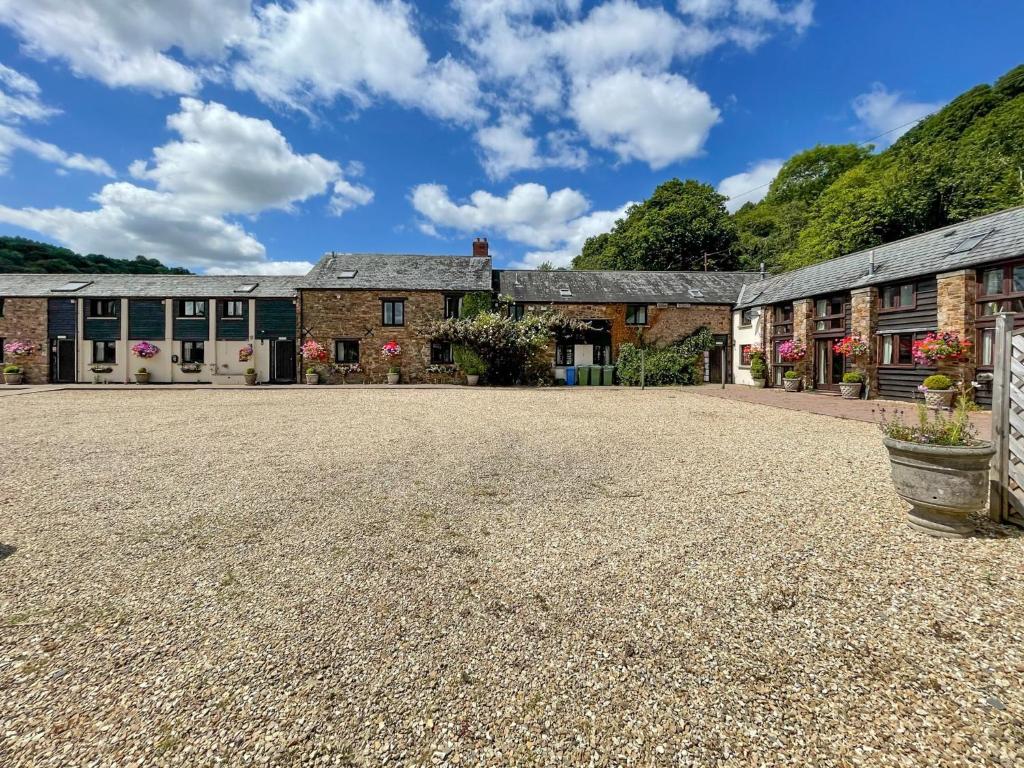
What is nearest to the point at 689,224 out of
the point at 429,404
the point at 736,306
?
the point at 736,306

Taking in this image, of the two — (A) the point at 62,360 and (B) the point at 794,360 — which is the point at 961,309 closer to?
(B) the point at 794,360

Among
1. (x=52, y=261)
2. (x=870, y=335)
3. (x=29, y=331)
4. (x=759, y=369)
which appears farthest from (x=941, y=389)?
(x=52, y=261)

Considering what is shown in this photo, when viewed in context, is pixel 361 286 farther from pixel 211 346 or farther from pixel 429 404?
pixel 429 404

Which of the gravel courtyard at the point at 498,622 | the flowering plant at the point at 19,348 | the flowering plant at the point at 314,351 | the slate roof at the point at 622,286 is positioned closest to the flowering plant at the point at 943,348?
the gravel courtyard at the point at 498,622

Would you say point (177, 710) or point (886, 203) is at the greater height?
point (886, 203)

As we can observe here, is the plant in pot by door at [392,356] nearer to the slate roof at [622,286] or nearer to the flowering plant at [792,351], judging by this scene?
the slate roof at [622,286]

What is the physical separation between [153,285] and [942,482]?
3369 centimetres

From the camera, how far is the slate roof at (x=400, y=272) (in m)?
23.8

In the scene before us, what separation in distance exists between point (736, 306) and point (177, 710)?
27082 mm

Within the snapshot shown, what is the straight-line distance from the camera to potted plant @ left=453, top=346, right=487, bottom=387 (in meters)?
22.4

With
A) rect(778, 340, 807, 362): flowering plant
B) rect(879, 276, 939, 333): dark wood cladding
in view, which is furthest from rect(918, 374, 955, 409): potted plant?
rect(778, 340, 807, 362): flowering plant

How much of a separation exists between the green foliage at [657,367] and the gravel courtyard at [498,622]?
698 inches

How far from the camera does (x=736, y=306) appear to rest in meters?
24.3

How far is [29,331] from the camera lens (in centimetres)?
2406
